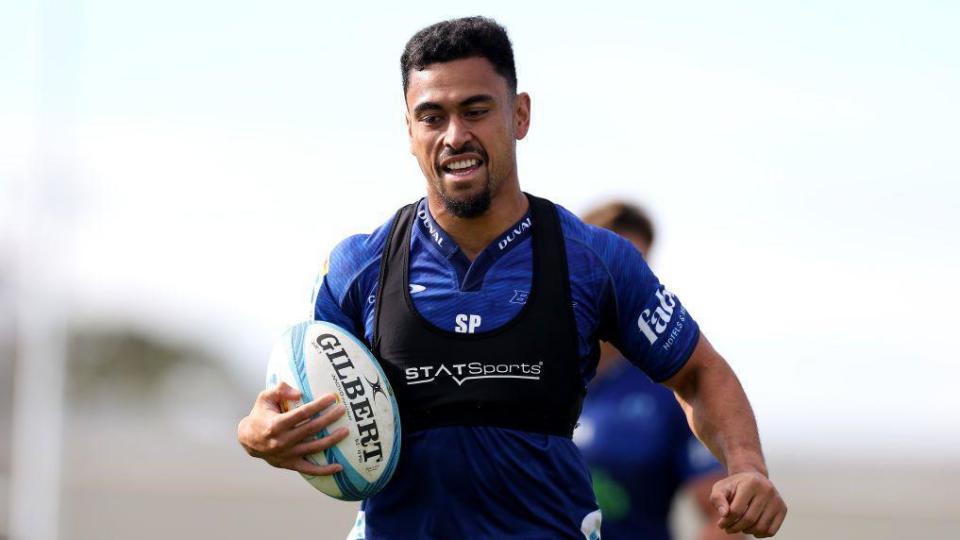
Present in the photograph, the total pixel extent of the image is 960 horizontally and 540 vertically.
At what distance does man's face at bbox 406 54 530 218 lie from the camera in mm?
5402

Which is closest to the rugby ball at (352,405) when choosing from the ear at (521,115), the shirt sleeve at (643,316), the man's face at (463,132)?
the man's face at (463,132)

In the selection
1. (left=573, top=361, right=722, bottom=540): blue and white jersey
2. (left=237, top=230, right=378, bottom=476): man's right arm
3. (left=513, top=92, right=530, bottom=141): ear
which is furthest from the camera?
(left=573, top=361, right=722, bottom=540): blue and white jersey

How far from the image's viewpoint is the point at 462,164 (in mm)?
5414

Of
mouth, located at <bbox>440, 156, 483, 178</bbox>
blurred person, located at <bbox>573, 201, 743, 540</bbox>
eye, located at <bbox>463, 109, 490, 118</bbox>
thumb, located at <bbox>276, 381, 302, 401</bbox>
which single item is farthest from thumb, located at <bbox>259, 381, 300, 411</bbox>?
blurred person, located at <bbox>573, 201, 743, 540</bbox>

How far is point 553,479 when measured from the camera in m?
5.30

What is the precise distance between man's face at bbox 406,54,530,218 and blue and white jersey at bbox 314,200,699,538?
0.17 metres

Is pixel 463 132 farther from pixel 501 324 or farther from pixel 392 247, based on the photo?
pixel 501 324

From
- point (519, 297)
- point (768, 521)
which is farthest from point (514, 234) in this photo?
point (768, 521)

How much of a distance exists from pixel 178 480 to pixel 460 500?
36.0 m

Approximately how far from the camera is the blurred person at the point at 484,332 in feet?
17.1

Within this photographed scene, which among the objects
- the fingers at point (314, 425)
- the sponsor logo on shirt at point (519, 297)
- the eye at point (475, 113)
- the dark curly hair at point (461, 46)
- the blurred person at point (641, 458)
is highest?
the dark curly hair at point (461, 46)

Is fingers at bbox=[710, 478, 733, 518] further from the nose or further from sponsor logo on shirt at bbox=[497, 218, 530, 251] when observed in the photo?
the nose

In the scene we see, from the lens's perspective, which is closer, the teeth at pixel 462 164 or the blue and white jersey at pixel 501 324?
the blue and white jersey at pixel 501 324

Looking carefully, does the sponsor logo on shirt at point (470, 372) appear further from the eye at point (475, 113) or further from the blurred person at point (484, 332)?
the eye at point (475, 113)
